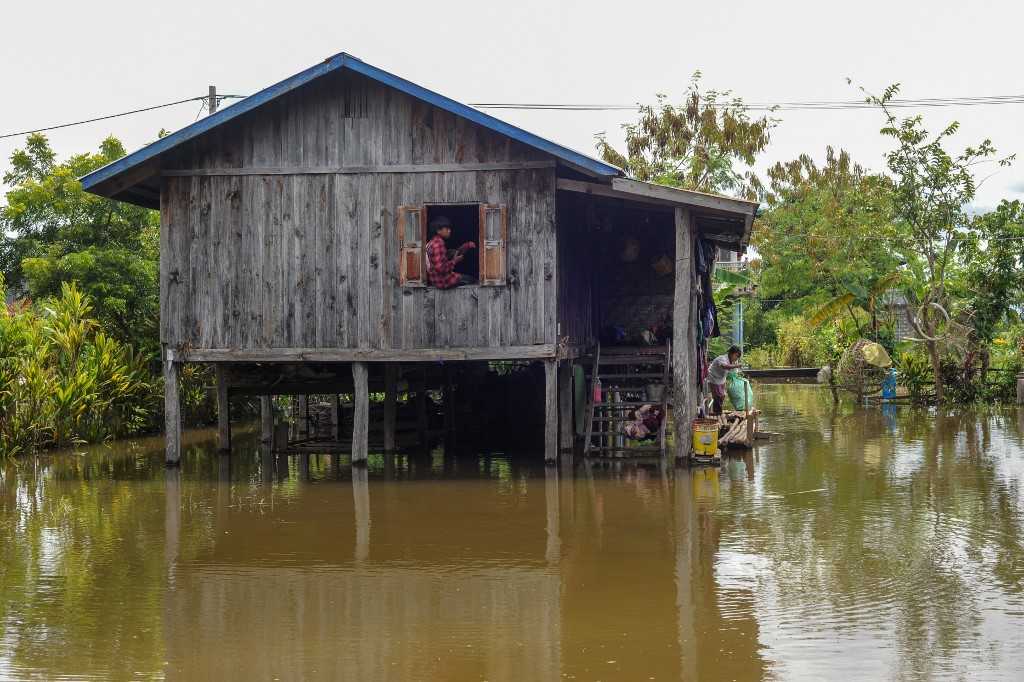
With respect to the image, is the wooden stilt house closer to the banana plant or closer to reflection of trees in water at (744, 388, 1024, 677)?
reflection of trees in water at (744, 388, 1024, 677)

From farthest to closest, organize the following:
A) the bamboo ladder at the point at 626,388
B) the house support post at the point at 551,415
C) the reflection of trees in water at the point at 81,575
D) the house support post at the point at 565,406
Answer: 1. the house support post at the point at 565,406
2. the bamboo ladder at the point at 626,388
3. the house support post at the point at 551,415
4. the reflection of trees in water at the point at 81,575

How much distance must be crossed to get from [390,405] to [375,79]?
5.41m

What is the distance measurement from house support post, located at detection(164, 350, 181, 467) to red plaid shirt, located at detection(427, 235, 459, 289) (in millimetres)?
3792

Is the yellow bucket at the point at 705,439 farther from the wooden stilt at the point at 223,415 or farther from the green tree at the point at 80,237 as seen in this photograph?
the green tree at the point at 80,237

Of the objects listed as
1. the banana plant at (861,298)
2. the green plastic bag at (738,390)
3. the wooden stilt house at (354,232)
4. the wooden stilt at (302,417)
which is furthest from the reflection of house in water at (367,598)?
the banana plant at (861,298)

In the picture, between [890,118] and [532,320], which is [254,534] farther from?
[890,118]

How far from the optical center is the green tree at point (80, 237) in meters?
24.6

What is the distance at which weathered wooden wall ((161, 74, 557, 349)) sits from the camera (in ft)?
52.3

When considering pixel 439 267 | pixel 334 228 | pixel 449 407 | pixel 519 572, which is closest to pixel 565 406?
pixel 449 407

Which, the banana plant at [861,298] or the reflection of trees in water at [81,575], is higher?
the banana plant at [861,298]

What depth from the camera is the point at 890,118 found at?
86.6 ft

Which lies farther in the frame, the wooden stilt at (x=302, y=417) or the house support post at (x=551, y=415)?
the wooden stilt at (x=302, y=417)

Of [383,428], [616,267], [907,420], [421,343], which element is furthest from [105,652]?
[907,420]

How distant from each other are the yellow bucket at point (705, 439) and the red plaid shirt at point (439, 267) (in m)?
3.87
